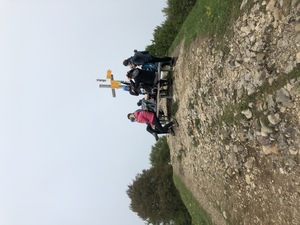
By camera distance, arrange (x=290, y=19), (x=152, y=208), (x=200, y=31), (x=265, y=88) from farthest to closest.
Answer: (x=152, y=208)
(x=200, y=31)
(x=265, y=88)
(x=290, y=19)

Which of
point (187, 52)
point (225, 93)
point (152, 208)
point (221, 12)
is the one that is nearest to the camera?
point (225, 93)

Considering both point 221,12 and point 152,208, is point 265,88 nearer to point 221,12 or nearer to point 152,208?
point 221,12

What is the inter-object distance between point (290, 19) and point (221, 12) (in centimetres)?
376

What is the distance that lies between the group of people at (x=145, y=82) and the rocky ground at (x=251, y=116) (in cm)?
216

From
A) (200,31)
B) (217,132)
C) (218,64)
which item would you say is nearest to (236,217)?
(217,132)

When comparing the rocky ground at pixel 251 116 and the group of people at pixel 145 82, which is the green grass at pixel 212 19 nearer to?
the rocky ground at pixel 251 116

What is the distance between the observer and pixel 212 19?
11.5m

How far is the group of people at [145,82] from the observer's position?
14.7m

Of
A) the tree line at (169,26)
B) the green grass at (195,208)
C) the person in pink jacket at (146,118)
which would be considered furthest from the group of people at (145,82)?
the tree line at (169,26)

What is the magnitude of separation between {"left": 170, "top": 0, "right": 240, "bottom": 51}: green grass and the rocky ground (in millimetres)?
387

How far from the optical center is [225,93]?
995 centimetres

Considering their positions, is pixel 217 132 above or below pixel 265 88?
below

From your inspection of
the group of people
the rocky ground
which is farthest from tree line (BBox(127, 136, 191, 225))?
the rocky ground

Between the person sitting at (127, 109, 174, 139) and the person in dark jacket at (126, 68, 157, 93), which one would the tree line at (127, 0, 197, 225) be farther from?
the person sitting at (127, 109, 174, 139)
